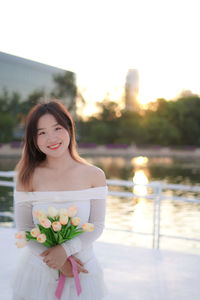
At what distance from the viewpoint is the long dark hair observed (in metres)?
1.61

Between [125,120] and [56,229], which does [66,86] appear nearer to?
[125,120]

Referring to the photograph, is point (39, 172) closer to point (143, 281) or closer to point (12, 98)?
point (143, 281)

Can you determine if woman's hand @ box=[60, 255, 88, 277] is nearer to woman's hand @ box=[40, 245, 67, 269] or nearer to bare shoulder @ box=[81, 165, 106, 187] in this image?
woman's hand @ box=[40, 245, 67, 269]

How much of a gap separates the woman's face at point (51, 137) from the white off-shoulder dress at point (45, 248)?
16cm

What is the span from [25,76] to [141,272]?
46291 millimetres

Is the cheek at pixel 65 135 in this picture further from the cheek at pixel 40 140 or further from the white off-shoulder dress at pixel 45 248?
the white off-shoulder dress at pixel 45 248

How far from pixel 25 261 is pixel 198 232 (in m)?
8.71

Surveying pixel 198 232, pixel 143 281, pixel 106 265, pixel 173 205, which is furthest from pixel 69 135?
pixel 173 205

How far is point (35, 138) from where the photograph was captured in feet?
5.37

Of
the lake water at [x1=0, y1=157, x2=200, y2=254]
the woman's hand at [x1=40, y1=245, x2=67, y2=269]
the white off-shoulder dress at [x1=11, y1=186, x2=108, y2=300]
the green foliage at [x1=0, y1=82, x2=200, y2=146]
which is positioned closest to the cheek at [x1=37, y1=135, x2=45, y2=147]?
the white off-shoulder dress at [x1=11, y1=186, x2=108, y2=300]

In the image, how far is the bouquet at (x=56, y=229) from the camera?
4.81ft

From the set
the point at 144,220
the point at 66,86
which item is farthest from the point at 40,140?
the point at 66,86

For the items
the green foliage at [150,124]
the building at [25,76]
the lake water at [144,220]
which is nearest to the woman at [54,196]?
the lake water at [144,220]

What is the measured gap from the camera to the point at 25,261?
166cm
